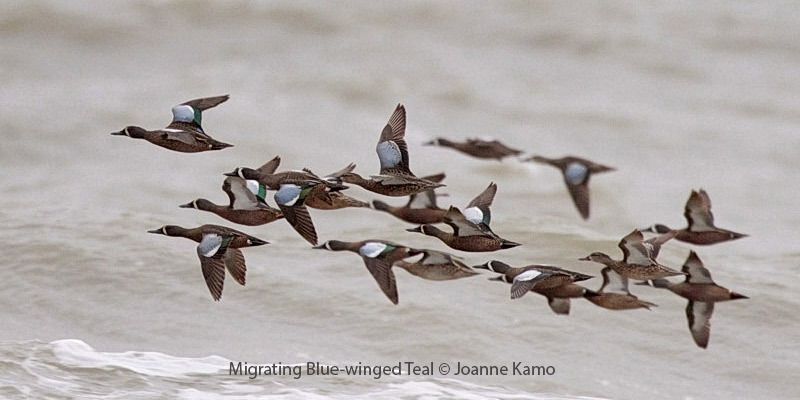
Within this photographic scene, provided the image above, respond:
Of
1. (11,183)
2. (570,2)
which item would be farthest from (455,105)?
(11,183)

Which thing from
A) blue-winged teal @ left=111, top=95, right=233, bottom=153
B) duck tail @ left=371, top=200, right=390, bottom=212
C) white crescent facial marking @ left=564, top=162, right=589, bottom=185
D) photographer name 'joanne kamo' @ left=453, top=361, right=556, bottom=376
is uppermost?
white crescent facial marking @ left=564, top=162, right=589, bottom=185

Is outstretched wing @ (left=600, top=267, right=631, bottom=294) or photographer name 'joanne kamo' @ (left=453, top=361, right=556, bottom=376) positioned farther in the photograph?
photographer name 'joanne kamo' @ (left=453, top=361, right=556, bottom=376)

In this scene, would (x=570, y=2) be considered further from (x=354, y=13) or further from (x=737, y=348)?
(x=737, y=348)

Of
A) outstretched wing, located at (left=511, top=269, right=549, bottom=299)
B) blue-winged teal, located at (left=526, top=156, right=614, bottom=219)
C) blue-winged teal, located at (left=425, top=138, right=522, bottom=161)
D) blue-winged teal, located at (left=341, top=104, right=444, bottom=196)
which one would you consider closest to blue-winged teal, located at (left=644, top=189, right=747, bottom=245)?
blue-winged teal, located at (left=526, top=156, right=614, bottom=219)

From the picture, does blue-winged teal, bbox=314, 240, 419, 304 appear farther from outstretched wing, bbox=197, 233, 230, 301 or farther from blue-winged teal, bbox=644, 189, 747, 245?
blue-winged teal, bbox=644, 189, 747, 245

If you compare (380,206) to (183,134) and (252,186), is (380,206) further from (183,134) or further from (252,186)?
(183,134)

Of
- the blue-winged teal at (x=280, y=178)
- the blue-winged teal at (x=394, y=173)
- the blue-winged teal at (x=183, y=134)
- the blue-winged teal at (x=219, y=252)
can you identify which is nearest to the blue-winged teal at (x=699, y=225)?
the blue-winged teal at (x=394, y=173)

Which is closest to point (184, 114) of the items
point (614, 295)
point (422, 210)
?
point (422, 210)
